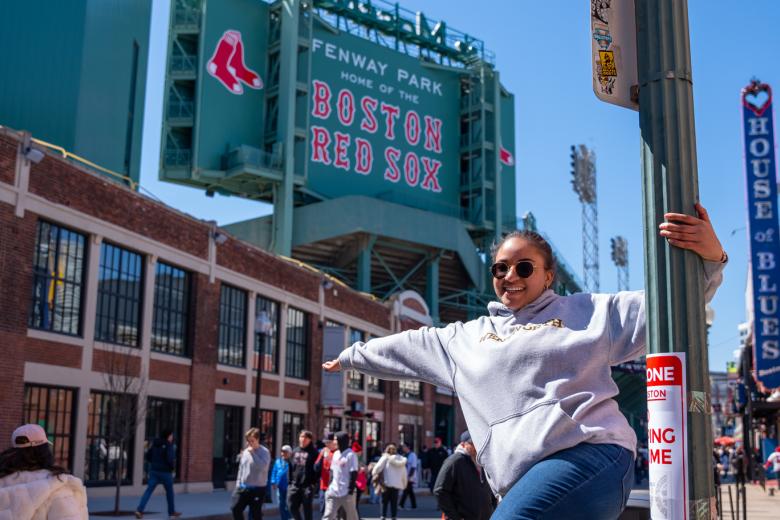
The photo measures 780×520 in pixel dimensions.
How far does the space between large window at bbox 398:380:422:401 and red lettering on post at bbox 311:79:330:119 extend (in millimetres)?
15158

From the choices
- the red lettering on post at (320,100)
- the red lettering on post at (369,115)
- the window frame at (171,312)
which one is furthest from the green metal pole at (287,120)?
the window frame at (171,312)

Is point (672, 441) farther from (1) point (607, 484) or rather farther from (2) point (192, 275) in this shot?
(2) point (192, 275)

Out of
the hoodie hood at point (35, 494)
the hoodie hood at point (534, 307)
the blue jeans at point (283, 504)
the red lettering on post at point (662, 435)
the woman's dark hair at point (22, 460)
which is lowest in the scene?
the blue jeans at point (283, 504)

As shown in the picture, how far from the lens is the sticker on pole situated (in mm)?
3021

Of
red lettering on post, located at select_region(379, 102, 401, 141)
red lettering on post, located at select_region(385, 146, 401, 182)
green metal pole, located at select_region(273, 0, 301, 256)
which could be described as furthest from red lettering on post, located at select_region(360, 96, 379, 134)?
green metal pole, located at select_region(273, 0, 301, 256)

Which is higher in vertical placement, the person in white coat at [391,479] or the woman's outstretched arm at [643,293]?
the woman's outstretched arm at [643,293]

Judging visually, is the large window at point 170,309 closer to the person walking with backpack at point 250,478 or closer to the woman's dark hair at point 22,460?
the person walking with backpack at point 250,478

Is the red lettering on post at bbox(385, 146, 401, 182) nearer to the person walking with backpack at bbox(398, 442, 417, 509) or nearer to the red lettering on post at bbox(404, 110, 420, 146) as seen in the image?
the red lettering on post at bbox(404, 110, 420, 146)

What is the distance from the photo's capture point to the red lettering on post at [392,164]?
5472cm

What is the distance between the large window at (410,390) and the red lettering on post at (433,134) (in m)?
15.3

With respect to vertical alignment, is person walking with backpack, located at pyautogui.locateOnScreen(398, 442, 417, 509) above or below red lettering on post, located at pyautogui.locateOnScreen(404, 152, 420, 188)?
below

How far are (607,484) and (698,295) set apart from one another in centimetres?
68

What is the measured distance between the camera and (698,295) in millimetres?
3109

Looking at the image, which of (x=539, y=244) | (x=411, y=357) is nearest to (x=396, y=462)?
(x=411, y=357)
